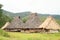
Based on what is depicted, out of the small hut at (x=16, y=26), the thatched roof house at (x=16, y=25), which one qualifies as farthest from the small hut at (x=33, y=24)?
the thatched roof house at (x=16, y=25)

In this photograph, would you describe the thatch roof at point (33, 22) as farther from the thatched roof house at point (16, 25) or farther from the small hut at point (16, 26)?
the thatched roof house at point (16, 25)

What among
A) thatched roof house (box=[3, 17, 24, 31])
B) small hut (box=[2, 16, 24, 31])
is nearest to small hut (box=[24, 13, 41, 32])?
small hut (box=[2, 16, 24, 31])

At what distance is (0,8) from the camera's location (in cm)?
6209

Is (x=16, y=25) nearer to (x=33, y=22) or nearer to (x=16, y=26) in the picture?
(x=16, y=26)

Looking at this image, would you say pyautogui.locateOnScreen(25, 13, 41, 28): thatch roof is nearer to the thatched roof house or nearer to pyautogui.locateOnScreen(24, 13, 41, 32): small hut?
pyautogui.locateOnScreen(24, 13, 41, 32): small hut

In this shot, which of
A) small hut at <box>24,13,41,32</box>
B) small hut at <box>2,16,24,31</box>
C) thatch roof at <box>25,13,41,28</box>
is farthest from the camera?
small hut at <box>2,16,24,31</box>

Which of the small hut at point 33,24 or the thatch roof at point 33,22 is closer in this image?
the small hut at point 33,24

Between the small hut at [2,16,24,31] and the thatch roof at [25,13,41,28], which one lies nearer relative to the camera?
the thatch roof at [25,13,41,28]

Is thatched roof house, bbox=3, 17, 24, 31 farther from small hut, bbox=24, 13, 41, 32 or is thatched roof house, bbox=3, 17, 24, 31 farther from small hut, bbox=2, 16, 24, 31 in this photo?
small hut, bbox=24, 13, 41, 32

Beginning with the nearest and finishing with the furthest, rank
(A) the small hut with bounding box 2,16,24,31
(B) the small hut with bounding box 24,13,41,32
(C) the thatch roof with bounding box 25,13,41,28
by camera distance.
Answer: (B) the small hut with bounding box 24,13,41,32 < (C) the thatch roof with bounding box 25,13,41,28 < (A) the small hut with bounding box 2,16,24,31

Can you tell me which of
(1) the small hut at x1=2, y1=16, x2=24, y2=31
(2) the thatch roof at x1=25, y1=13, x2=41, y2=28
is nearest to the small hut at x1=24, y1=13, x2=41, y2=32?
(2) the thatch roof at x1=25, y1=13, x2=41, y2=28

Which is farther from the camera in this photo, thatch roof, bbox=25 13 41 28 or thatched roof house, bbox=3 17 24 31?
thatched roof house, bbox=3 17 24 31

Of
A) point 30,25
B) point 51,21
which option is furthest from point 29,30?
point 51,21

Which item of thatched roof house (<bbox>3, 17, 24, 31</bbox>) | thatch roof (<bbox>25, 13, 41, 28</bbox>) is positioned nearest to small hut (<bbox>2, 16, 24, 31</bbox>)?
thatched roof house (<bbox>3, 17, 24, 31</bbox>)
